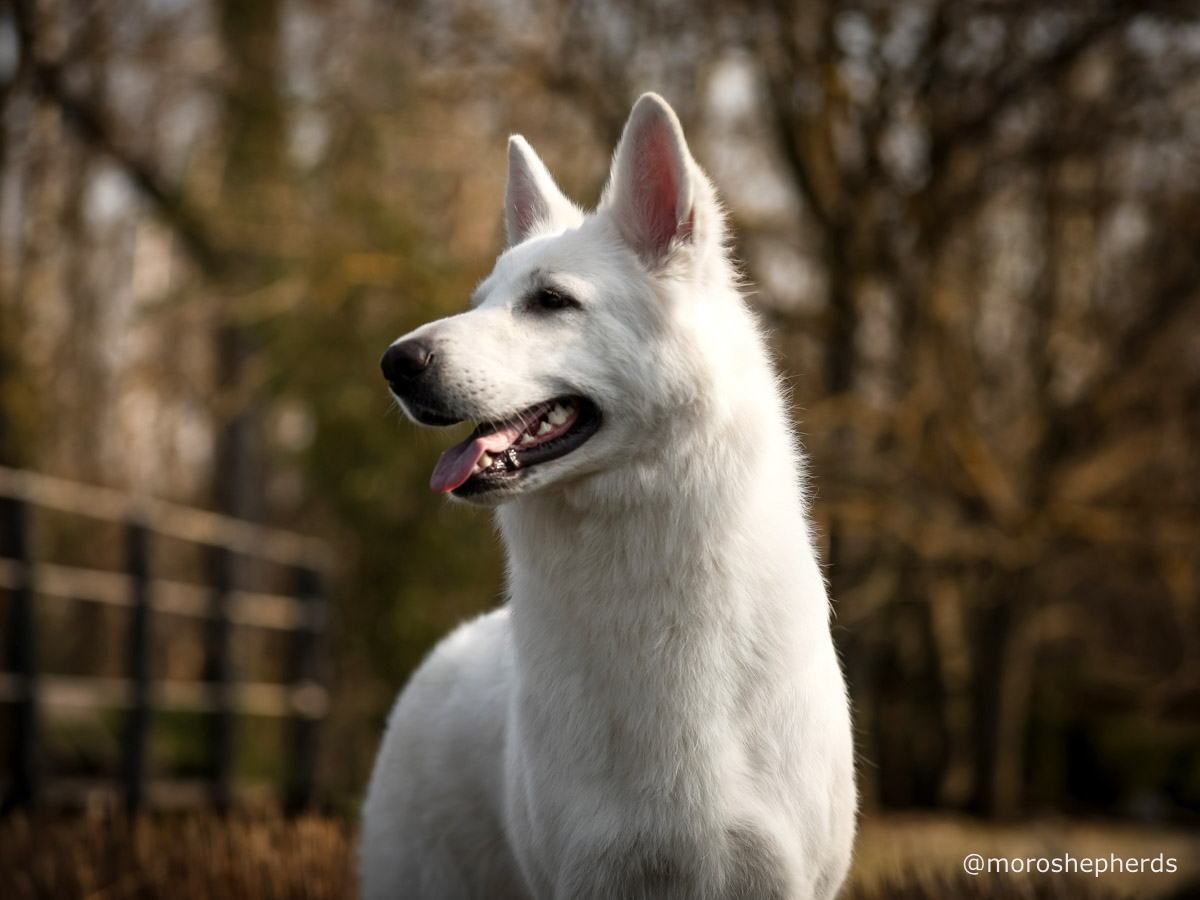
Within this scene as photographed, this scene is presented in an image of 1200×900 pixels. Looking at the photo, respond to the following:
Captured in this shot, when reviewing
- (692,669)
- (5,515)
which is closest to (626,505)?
(692,669)

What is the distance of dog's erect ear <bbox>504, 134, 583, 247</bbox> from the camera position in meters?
3.37

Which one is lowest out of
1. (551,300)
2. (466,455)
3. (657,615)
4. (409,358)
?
(657,615)

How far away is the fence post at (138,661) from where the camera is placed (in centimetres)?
787

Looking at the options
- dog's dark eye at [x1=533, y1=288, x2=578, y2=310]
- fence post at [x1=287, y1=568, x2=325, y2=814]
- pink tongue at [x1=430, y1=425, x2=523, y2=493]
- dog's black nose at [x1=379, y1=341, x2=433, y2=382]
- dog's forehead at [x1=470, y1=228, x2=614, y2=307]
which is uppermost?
dog's forehead at [x1=470, y1=228, x2=614, y2=307]

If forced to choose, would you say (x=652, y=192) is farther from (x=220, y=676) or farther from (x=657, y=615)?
(x=220, y=676)

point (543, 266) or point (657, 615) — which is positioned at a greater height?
point (543, 266)

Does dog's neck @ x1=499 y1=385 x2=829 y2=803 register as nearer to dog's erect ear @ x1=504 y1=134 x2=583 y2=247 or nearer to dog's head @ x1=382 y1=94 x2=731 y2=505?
dog's head @ x1=382 y1=94 x2=731 y2=505

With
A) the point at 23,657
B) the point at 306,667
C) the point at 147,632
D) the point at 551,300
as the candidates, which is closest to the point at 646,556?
the point at 551,300

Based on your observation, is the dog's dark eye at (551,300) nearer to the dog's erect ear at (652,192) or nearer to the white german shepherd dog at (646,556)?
the white german shepherd dog at (646,556)

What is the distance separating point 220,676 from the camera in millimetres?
9359

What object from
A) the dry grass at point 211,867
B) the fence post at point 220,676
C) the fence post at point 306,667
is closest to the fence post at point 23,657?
the dry grass at point 211,867

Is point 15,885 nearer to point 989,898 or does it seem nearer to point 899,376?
point 989,898

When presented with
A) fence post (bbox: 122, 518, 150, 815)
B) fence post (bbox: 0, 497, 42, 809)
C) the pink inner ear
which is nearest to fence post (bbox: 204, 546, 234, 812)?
fence post (bbox: 122, 518, 150, 815)

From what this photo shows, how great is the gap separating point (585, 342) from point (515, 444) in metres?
0.30
